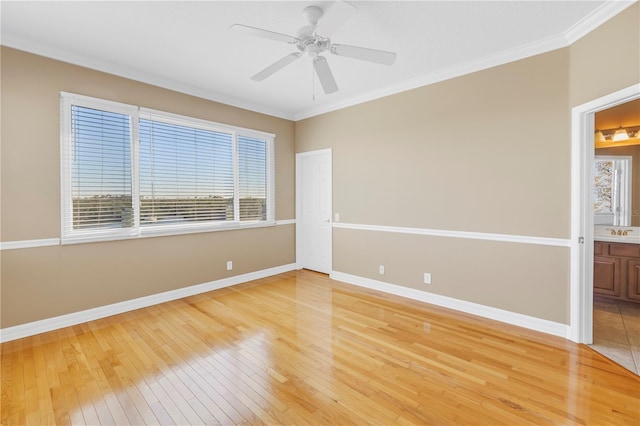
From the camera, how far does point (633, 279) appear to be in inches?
140

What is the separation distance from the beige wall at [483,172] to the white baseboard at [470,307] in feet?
0.20

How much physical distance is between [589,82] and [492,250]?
176 cm

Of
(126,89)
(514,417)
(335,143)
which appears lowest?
(514,417)

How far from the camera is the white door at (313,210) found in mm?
5117

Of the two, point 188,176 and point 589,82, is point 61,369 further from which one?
point 589,82

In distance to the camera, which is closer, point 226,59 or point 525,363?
point 525,363

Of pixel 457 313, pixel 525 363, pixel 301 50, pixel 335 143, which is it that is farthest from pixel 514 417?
pixel 335 143

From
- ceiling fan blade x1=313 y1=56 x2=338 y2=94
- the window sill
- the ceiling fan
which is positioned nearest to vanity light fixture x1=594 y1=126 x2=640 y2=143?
the ceiling fan

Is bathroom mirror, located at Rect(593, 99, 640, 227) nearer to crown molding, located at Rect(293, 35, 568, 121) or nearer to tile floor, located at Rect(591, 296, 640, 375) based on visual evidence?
tile floor, located at Rect(591, 296, 640, 375)

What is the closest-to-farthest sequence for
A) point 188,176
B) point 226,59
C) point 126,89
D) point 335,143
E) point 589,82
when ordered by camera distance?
point 589,82 → point 226,59 → point 126,89 → point 188,176 → point 335,143

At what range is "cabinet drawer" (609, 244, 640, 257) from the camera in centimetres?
354

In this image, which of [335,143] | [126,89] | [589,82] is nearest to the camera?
[589,82]

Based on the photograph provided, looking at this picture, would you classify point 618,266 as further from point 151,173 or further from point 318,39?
point 151,173

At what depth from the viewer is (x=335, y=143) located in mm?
4828
